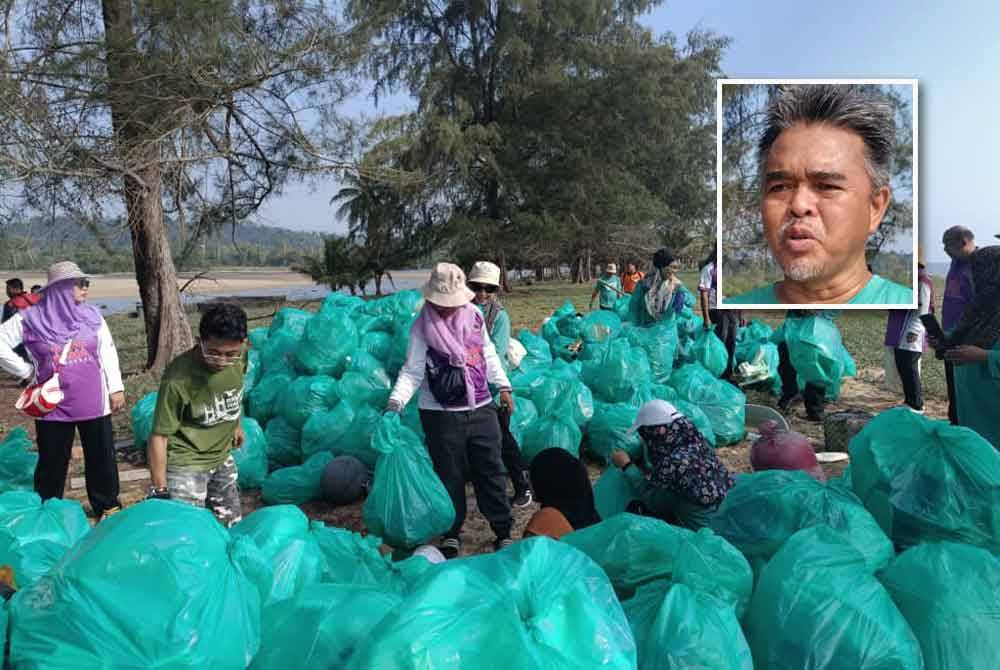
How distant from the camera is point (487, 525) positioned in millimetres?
3533

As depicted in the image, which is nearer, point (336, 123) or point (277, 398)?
point (277, 398)

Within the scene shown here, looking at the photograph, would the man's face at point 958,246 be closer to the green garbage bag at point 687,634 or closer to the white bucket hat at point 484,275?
the white bucket hat at point 484,275

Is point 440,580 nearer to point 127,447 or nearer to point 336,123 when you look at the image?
point 127,447

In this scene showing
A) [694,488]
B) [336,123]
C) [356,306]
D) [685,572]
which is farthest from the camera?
[336,123]

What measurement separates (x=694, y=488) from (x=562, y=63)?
19.2 metres

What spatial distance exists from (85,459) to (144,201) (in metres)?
4.34

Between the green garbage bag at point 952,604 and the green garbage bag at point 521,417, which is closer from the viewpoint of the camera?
the green garbage bag at point 952,604

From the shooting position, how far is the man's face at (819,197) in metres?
2.04

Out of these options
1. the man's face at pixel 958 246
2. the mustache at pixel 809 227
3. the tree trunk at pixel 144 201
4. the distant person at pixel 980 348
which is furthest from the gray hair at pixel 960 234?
the tree trunk at pixel 144 201

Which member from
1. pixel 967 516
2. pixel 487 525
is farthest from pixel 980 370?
pixel 487 525

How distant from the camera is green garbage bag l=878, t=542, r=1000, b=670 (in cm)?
137

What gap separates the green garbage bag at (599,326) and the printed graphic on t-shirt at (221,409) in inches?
171

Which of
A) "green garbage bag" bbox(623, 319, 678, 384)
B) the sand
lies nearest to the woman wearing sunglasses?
the sand

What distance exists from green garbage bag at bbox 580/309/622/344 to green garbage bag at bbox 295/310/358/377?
2.47 metres
